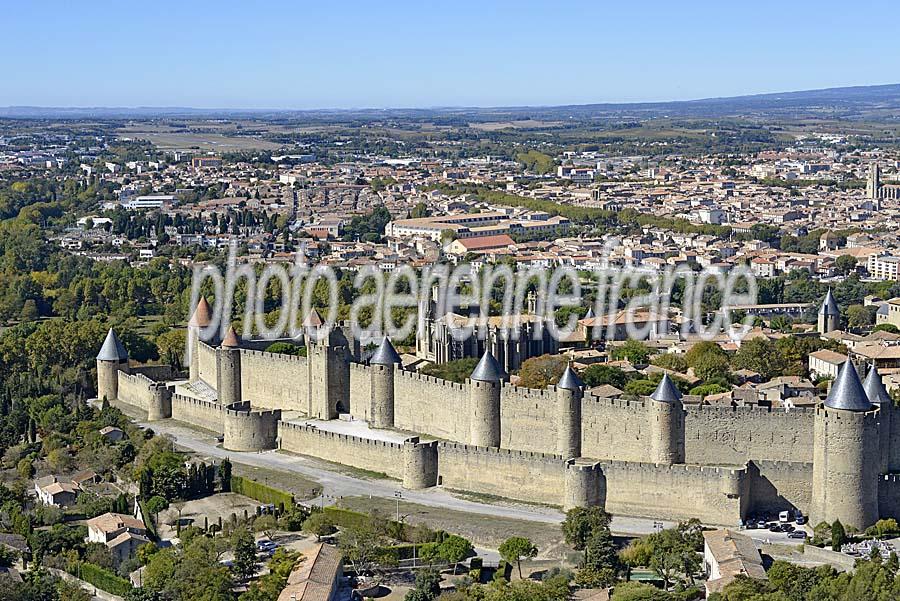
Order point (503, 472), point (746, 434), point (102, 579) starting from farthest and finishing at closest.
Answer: point (503, 472), point (746, 434), point (102, 579)

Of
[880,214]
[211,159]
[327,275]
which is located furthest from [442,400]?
[211,159]

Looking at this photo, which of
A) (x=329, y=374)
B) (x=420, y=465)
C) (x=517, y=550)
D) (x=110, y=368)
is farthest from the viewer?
(x=110, y=368)

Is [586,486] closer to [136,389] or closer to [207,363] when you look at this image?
[207,363]

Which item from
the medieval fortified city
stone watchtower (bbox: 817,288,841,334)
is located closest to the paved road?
the medieval fortified city

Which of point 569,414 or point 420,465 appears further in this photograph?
point 420,465

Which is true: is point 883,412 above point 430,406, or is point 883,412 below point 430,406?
above

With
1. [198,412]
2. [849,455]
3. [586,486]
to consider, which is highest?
[849,455]

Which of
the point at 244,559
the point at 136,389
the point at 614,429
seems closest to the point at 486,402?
the point at 614,429

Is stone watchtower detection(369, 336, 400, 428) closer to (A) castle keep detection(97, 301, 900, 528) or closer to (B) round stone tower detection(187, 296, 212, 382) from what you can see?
(A) castle keep detection(97, 301, 900, 528)
